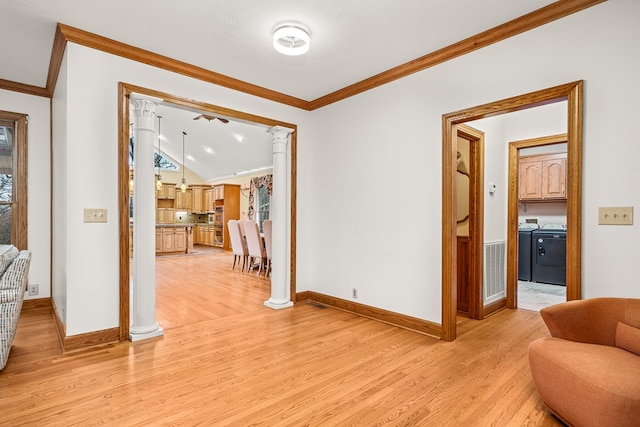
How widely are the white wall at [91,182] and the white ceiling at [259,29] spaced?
0.31 meters

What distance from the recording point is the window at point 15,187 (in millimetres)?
3920

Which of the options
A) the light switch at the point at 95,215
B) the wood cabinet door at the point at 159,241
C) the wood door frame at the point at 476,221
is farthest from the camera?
the wood cabinet door at the point at 159,241

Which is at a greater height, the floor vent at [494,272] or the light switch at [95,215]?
the light switch at [95,215]

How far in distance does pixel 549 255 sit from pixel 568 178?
4.39m

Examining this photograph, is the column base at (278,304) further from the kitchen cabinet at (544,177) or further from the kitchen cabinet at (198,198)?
the kitchen cabinet at (198,198)

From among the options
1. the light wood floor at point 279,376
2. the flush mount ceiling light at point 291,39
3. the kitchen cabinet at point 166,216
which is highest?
the flush mount ceiling light at point 291,39

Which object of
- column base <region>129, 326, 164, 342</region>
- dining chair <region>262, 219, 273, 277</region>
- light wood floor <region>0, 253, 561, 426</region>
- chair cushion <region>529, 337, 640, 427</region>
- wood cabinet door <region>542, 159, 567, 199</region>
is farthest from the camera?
wood cabinet door <region>542, 159, 567, 199</region>

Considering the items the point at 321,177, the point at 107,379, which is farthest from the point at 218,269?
the point at 107,379

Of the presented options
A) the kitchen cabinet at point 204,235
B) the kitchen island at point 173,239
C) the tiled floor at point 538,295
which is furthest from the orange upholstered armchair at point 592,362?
the kitchen cabinet at point 204,235

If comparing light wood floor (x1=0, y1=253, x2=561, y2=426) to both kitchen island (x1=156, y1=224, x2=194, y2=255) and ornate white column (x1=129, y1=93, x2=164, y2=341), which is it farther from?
kitchen island (x1=156, y1=224, x2=194, y2=255)

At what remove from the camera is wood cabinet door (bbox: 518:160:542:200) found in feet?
21.2

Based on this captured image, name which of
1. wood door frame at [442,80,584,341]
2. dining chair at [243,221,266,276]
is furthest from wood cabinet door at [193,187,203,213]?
wood door frame at [442,80,584,341]

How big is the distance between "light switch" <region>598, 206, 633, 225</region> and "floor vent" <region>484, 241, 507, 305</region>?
1.71 meters

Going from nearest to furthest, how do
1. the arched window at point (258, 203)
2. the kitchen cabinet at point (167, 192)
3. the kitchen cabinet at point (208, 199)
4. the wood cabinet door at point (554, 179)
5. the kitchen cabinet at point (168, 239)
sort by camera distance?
the wood cabinet door at point (554, 179)
the kitchen cabinet at point (168, 239)
the arched window at point (258, 203)
the kitchen cabinet at point (167, 192)
the kitchen cabinet at point (208, 199)
